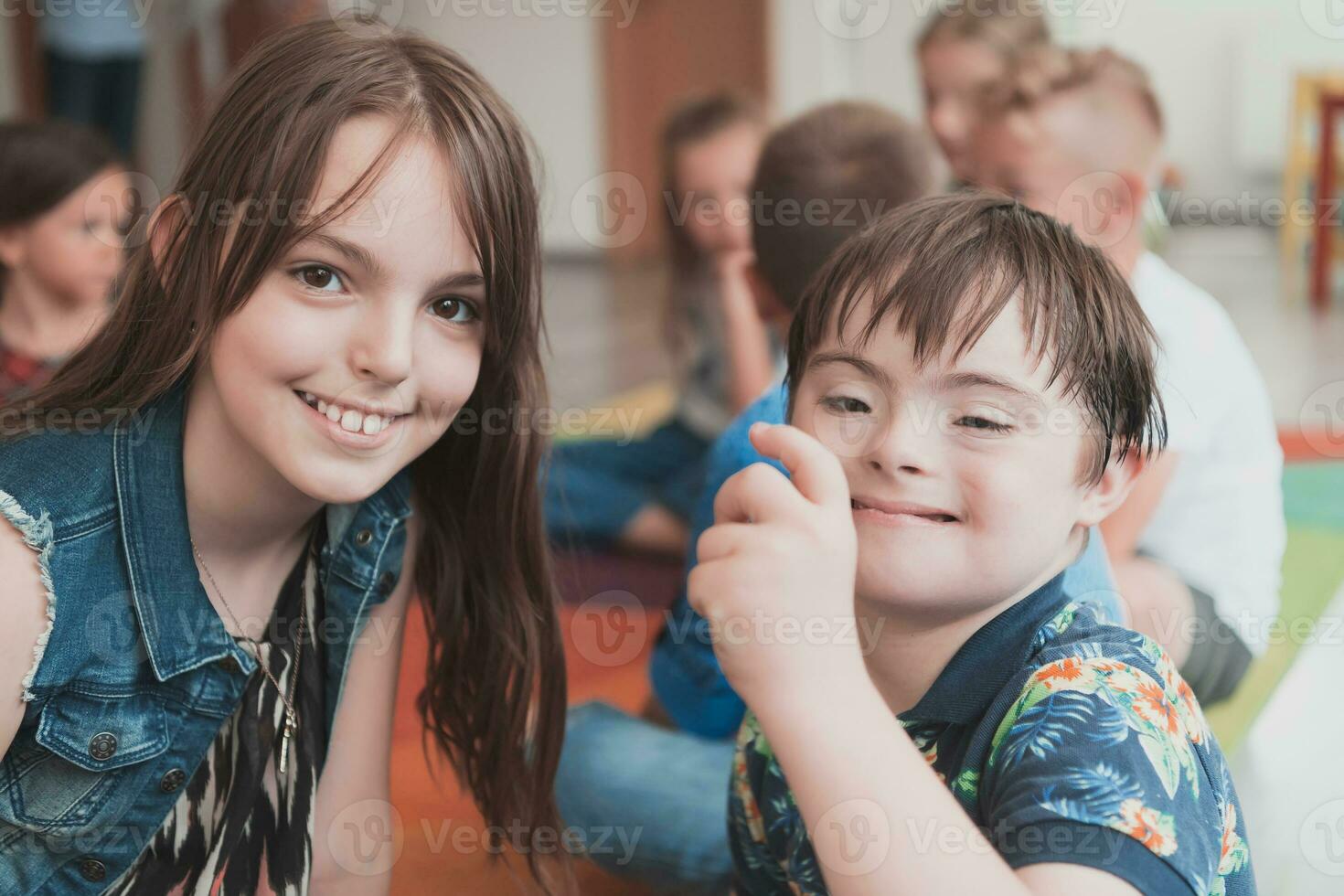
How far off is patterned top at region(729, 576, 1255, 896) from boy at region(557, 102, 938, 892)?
400mm

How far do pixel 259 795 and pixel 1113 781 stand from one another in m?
0.61

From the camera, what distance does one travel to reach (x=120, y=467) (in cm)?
89

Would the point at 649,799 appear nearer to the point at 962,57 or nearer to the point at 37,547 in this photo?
the point at 37,547

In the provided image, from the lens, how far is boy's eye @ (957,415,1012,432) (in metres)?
0.74

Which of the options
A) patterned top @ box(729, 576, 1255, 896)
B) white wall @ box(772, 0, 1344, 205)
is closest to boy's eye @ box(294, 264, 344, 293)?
patterned top @ box(729, 576, 1255, 896)

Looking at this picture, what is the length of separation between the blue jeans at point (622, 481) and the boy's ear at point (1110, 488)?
1.34m

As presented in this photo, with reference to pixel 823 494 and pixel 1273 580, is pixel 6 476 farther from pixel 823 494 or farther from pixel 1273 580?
pixel 1273 580

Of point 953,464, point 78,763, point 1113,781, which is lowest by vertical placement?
point 78,763

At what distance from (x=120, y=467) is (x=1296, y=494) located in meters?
1.91

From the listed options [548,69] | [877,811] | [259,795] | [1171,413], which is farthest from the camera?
[548,69]

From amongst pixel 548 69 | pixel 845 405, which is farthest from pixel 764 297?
pixel 548 69

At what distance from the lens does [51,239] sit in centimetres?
211

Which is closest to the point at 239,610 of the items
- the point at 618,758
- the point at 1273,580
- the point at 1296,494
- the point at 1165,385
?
the point at 618,758

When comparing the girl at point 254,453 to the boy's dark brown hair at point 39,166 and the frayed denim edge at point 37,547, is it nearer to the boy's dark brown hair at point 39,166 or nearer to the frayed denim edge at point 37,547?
the frayed denim edge at point 37,547
